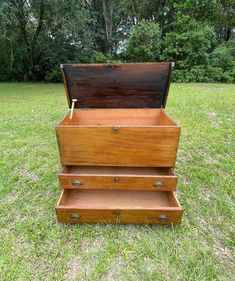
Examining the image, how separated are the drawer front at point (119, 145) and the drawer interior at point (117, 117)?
20.2 inches

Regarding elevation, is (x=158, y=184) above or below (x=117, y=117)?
below

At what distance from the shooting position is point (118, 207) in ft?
4.38

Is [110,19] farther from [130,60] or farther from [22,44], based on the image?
[22,44]

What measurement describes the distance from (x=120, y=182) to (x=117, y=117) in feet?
2.17

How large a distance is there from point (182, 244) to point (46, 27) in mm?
9570

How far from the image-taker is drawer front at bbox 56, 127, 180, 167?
1.26m

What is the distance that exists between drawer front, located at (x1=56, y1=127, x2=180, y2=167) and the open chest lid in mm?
571

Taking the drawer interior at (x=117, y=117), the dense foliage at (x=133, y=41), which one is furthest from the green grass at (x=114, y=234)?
the dense foliage at (x=133, y=41)

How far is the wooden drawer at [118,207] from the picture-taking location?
4.36ft

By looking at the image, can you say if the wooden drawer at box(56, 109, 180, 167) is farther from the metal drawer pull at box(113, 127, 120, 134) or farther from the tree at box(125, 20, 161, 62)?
the tree at box(125, 20, 161, 62)

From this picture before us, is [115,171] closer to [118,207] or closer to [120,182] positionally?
[120,182]

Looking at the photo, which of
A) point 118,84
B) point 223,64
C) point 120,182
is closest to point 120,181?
point 120,182

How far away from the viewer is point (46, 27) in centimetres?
862

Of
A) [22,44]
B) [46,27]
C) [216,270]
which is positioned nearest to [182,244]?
[216,270]
